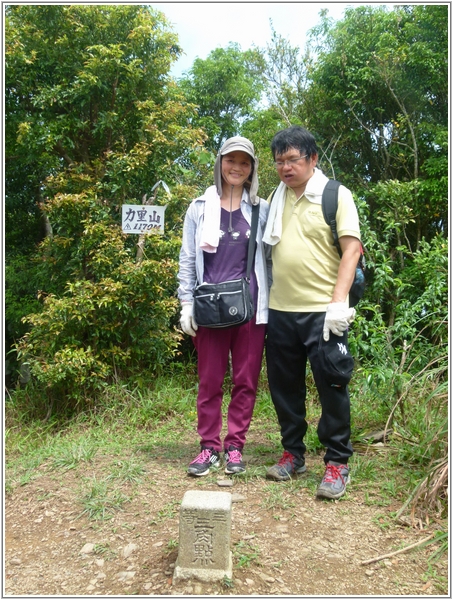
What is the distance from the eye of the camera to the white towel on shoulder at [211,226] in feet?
10.3

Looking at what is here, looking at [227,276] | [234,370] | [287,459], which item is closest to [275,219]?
[227,276]

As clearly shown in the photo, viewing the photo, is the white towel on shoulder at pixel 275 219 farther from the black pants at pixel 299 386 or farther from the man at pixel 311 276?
the black pants at pixel 299 386

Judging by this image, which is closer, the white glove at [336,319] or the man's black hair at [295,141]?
the white glove at [336,319]

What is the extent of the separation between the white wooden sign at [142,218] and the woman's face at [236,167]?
1.86 metres

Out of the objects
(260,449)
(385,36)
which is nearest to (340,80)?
(385,36)

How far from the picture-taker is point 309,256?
299 centimetres

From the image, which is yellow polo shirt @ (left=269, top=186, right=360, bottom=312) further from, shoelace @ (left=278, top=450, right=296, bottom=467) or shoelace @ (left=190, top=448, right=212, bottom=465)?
shoelace @ (left=190, top=448, right=212, bottom=465)

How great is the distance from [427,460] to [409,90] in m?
5.65

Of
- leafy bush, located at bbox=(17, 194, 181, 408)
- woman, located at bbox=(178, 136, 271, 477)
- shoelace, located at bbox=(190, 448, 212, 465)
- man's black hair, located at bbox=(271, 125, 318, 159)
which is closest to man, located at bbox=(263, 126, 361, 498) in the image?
man's black hair, located at bbox=(271, 125, 318, 159)

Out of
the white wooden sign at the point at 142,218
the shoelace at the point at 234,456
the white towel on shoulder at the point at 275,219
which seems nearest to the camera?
the white towel on shoulder at the point at 275,219

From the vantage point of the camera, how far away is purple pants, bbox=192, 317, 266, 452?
3.27m

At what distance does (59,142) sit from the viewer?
524 cm

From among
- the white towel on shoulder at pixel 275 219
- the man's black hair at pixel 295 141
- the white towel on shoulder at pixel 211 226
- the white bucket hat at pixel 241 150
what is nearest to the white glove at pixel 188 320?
the white towel on shoulder at pixel 211 226

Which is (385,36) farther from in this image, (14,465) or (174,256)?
(14,465)
